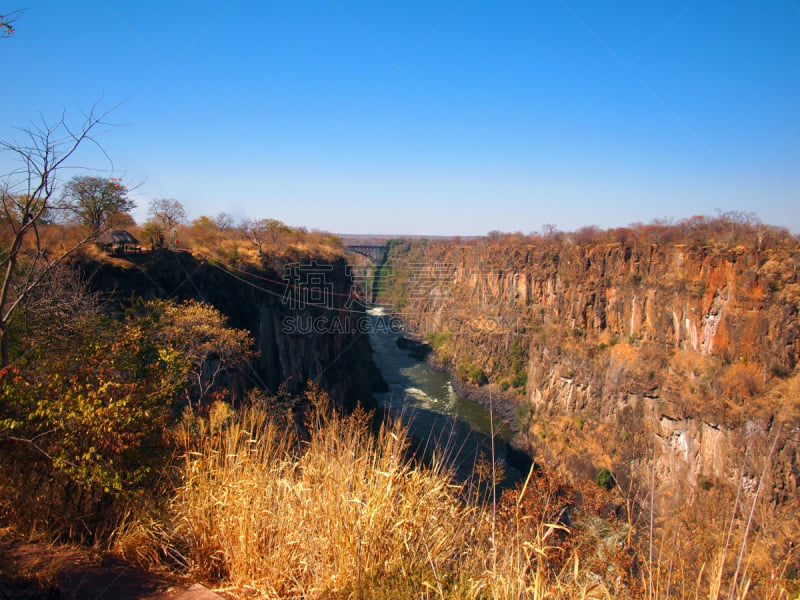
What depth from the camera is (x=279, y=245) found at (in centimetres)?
2514

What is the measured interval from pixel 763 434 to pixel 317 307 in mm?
22010

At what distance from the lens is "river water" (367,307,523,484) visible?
24.8m

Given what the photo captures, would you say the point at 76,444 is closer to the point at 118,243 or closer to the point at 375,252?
the point at 118,243

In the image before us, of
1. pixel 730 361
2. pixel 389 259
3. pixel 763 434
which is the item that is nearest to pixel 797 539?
pixel 763 434

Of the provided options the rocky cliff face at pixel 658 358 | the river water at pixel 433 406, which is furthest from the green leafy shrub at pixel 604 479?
the river water at pixel 433 406

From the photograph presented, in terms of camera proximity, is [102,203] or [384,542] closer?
[384,542]

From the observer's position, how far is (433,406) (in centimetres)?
3650

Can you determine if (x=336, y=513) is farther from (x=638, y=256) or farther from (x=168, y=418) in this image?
(x=638, y=256)

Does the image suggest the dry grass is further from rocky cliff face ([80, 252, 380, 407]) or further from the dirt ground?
rocky cliff face ([80, 252, 380, 407])

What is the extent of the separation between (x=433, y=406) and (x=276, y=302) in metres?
18.9

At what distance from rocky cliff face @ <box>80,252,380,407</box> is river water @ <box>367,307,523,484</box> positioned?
4497 mm

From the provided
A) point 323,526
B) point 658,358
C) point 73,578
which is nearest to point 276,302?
point 73,578

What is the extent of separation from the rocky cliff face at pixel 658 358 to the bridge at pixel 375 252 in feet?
123

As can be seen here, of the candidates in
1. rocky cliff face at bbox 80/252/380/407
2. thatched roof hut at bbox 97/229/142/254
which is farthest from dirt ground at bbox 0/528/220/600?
thatched roof hut at bbox 97/229/142/254
